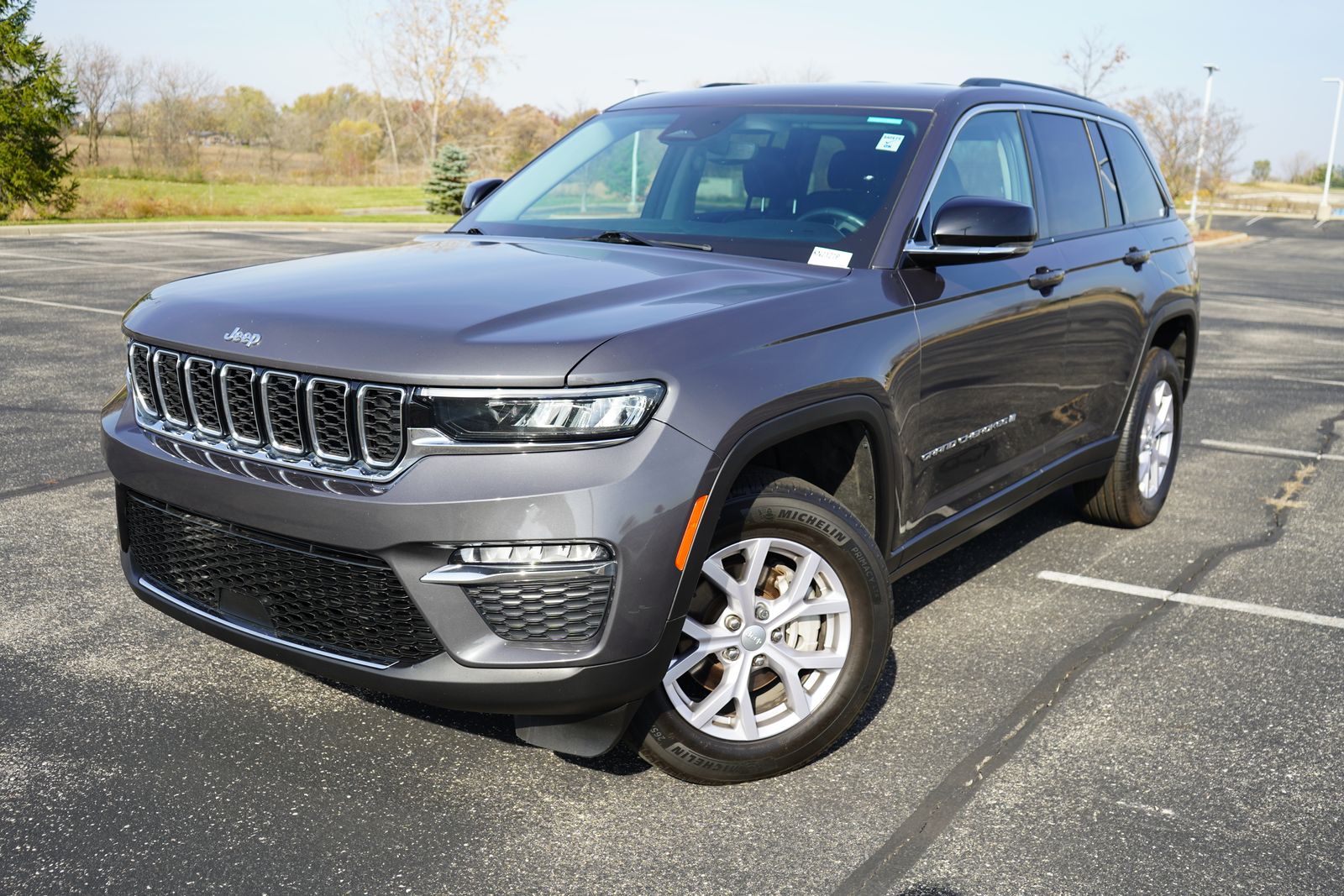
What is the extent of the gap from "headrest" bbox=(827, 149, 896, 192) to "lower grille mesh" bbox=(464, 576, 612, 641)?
189 cm

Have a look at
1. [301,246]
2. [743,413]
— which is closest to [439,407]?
[743,413]

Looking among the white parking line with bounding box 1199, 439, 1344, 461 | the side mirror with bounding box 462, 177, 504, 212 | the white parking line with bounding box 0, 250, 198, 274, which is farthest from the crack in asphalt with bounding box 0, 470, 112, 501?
the white parking line with bounding box 0, 250, 198, 274

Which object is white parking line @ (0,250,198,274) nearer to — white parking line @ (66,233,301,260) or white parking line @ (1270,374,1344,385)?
white parking line @ (66,233,301,260)

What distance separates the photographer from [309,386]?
2.90 metres

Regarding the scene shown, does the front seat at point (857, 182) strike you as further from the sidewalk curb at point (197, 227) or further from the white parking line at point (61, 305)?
the sidewalk curb at point (197, 227)

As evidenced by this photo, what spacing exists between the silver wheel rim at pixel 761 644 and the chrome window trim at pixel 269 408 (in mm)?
1049

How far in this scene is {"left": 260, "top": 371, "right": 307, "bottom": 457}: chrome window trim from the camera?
293 cm

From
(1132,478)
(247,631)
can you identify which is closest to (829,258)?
(247,631)

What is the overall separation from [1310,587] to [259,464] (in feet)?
14.0

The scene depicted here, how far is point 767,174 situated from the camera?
4273 mm

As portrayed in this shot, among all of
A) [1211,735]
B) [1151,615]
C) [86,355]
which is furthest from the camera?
[86,355]

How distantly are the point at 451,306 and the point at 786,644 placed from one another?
4.22 feet

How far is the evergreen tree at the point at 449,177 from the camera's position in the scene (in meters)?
33.8

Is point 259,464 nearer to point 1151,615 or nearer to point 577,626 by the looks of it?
point 577,626
